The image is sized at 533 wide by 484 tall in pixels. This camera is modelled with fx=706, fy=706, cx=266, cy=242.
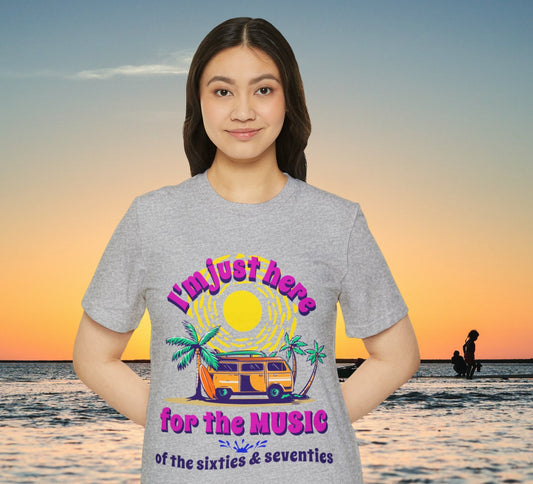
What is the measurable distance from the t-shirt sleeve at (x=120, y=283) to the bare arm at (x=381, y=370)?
2.88 ft

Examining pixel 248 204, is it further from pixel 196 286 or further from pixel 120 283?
pixel 120 283

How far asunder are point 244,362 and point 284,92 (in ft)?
3.21

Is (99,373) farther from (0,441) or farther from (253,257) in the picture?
(0,441)

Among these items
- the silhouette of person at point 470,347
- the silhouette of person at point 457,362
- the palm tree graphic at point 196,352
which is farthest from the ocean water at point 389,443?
the silhouette of person at point 457,362

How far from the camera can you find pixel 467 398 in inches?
843

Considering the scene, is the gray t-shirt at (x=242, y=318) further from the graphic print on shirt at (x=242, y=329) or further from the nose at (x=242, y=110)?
the nose at (x=242, y=110)

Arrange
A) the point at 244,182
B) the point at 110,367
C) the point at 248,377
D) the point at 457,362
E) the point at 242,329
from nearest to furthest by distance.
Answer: the point at 248,377 → the point at 242,329 → the point at 244,182 → the point at 110,367 → the point at 457,362

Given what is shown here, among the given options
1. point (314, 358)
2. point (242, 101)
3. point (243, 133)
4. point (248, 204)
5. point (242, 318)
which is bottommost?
point (314, 358)

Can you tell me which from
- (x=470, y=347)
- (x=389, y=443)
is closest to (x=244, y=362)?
(x=389, y=443)

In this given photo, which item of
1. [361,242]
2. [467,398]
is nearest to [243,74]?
[361,242]

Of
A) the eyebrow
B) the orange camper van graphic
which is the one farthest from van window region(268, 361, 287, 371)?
the eyebrow

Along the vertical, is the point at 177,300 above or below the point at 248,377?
above

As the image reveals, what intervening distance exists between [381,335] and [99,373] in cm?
109

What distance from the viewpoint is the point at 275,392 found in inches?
92.2
